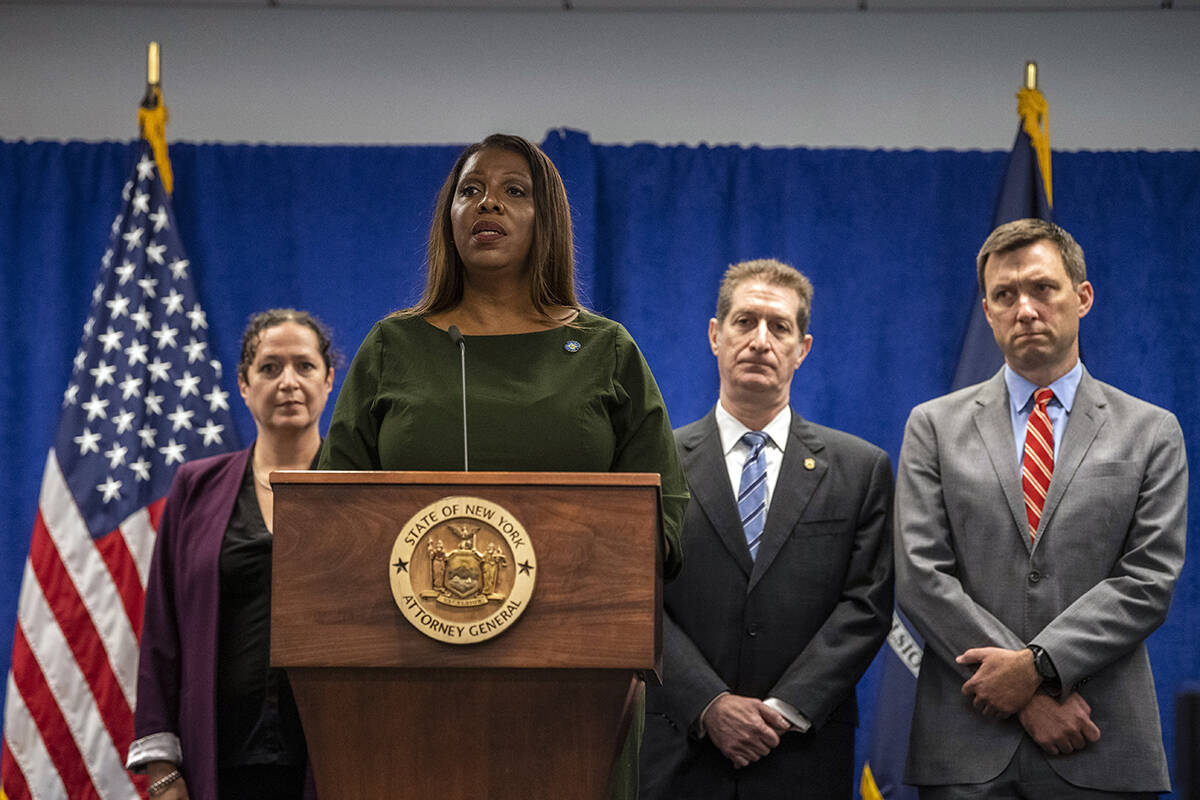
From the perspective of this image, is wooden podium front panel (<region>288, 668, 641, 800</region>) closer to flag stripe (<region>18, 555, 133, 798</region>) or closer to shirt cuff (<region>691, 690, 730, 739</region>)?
shirt cuff (<region>691, 690, 730, 739</region>)

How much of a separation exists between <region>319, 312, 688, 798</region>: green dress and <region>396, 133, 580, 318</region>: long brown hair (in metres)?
0.06

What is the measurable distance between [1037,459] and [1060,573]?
260mm

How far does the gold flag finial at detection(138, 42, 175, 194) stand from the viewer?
4.00 meters

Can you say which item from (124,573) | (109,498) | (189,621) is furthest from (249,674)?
(109,498)

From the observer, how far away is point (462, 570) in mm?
1537

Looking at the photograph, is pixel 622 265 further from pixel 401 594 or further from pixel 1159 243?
pixel 401 594

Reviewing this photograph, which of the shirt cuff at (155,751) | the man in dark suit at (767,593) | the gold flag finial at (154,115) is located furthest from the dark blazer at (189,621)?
the gold flag finial at (154,115)

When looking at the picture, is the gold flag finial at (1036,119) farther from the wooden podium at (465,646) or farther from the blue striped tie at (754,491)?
the wooden podium at (465,646)

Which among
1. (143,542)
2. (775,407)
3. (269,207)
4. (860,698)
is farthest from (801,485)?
(269,207)

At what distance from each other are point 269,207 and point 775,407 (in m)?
2.03

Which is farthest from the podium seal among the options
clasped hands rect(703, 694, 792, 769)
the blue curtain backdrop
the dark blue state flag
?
the blue curtain backdrop

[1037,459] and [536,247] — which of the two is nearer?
[536,247]

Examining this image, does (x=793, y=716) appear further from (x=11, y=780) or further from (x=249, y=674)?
(x=11, y=780)

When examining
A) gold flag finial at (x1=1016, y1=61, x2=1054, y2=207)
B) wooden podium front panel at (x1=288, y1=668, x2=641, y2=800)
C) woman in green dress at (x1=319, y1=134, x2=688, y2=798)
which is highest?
gold flag finial at (x1=1016, y1=61, x2=1054, y2=207)
